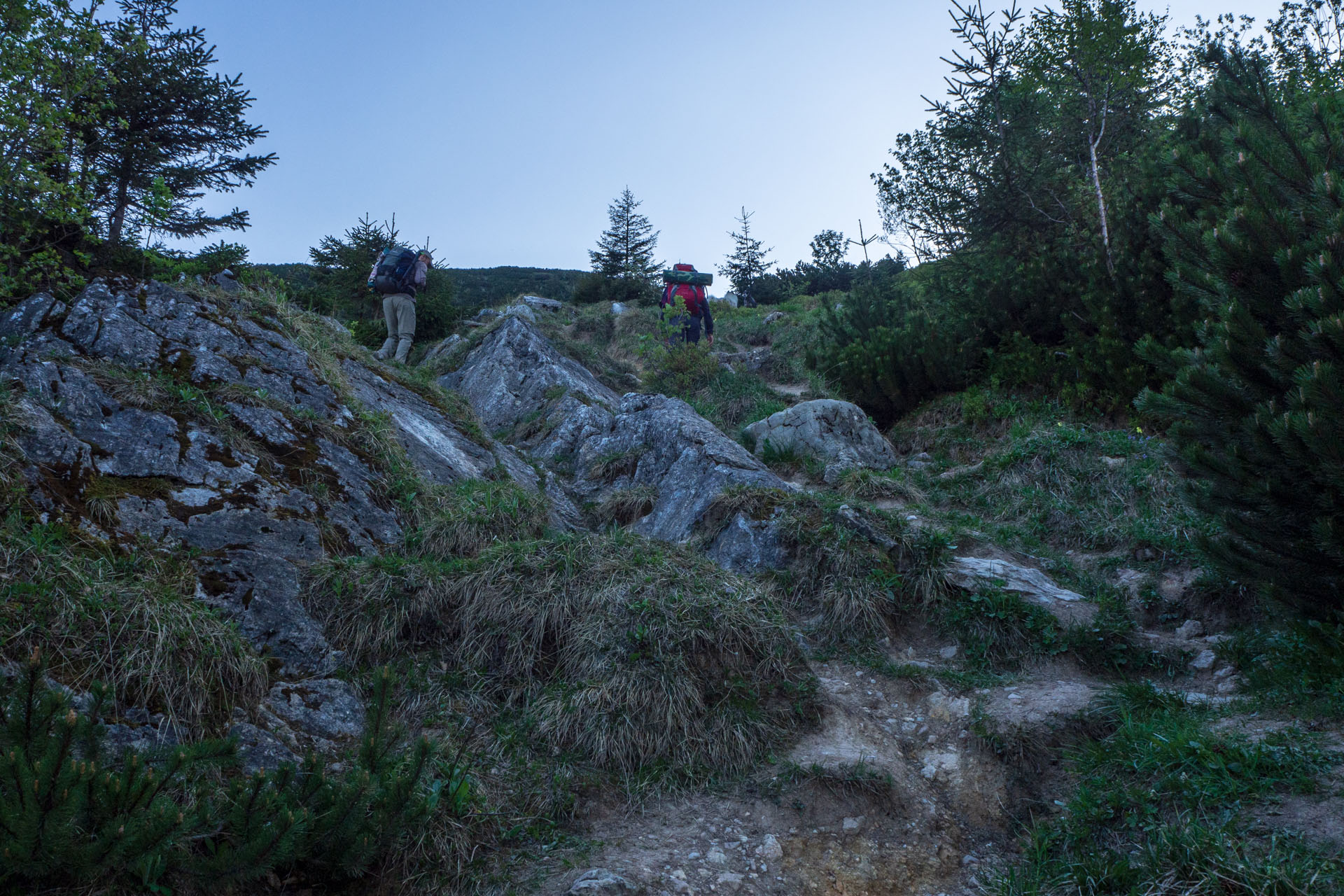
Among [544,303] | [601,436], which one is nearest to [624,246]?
[544,303]

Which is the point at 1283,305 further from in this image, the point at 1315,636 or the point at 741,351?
the point at 741,351

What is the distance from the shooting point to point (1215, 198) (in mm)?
4527

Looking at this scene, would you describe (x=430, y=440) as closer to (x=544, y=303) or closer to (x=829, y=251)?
(x=544, y=303)

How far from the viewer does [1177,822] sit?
2773 mm

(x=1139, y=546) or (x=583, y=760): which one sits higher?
(x=1139, y=546)

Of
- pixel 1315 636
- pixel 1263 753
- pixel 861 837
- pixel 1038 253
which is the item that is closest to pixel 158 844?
pixel 861 837

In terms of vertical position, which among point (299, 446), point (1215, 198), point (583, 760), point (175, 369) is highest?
point (1215, 198)

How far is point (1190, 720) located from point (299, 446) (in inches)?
209

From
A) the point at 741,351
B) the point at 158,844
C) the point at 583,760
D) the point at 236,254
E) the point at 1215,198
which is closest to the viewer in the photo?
the point at 158,844

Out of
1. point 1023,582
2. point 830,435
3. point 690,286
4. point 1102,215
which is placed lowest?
point 1023,582

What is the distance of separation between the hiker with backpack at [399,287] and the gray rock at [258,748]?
24.3ft

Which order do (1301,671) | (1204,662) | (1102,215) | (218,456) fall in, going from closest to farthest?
1. (1301,671)
2. (1204,662)
3. (218,456)
4. (1102,215)

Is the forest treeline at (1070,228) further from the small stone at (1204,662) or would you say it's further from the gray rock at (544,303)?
the gray rock at (544,303)

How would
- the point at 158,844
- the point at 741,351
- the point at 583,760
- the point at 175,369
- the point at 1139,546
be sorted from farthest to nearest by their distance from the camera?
the point at 741,351
the point at 1139,546
the point at 175,369
the point at 583,760
the point at 158,844
